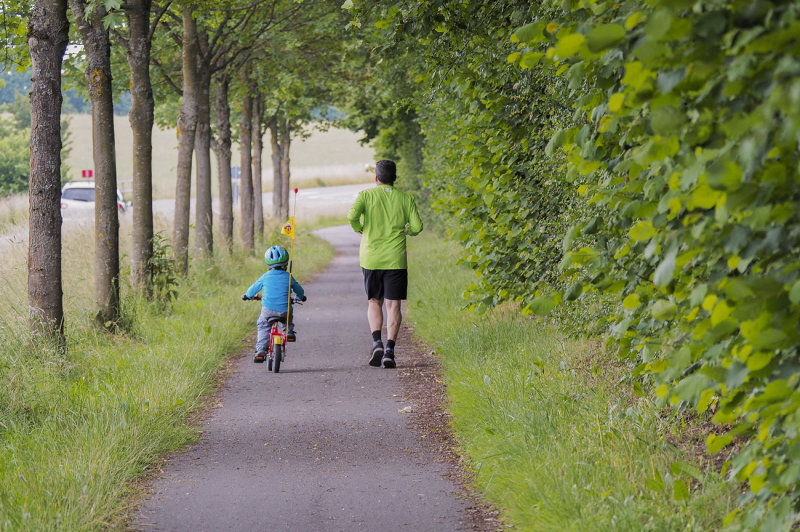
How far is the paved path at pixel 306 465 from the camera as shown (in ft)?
17.4

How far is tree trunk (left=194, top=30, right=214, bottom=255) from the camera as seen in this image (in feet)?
60.3

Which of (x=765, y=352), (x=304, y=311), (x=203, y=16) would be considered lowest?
(x=304, y=311)

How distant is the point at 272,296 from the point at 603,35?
7656 mm

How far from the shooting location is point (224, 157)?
22.5 m

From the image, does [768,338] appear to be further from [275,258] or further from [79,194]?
[79,194]

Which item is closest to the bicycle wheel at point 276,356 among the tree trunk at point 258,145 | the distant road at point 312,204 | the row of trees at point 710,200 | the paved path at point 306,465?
the paved path at point 306,465

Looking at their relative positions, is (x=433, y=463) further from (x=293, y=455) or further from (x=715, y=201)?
(x=715, y=201)

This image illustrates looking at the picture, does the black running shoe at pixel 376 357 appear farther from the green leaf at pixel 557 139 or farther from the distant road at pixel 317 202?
the distant road at pixel 317 202

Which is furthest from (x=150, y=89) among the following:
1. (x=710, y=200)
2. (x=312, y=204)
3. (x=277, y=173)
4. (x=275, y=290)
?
(x=312, y=204)

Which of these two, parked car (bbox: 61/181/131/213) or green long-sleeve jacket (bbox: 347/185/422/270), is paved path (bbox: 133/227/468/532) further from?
parked car (bbox: 61/181/131/213)

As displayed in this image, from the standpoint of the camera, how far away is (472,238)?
904 cm

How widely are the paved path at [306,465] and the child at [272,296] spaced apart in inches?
11.9

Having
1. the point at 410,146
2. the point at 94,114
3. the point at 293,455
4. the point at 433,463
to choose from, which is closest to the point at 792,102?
the point at 433,463

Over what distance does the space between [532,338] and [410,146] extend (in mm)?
28692
